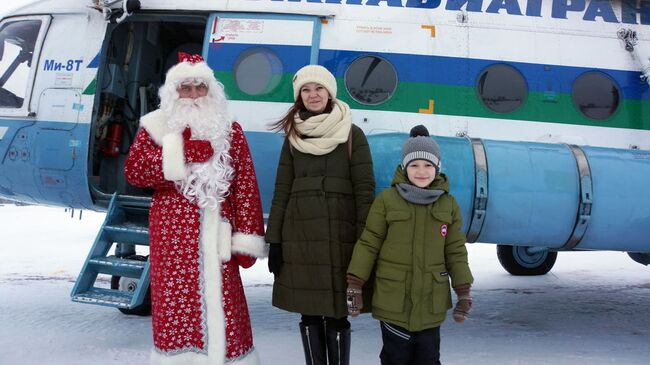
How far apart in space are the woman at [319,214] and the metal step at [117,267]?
1.66 m

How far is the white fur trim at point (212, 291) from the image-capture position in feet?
8.09

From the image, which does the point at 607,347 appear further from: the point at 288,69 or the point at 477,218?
the point at 288,69

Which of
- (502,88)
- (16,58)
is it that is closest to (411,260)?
(502,88)

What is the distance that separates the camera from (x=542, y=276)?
774 cm

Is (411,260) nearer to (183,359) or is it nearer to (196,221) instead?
(196,221)

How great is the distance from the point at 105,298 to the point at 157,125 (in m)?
1.75

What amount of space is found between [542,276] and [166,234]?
22.5 feet

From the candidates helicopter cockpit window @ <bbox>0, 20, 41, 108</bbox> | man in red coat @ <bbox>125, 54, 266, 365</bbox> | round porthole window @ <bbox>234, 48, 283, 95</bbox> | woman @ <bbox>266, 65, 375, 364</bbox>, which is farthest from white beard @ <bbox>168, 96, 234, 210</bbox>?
helicopter cockpit window @ <bbox>0, 20, 41, 108</bbox>

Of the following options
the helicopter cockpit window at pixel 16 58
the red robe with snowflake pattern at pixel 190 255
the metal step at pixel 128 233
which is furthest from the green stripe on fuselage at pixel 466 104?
the helicopter cockpit window at pixel 16 58

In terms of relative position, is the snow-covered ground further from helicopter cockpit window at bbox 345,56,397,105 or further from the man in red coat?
helicopter cockpit window at bbox 345,56,397,105

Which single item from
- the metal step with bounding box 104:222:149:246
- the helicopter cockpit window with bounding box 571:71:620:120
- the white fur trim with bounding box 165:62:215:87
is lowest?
the metal step with bounding box 104:222:149:246

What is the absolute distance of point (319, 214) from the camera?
2514mm

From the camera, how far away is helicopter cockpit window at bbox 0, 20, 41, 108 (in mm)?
4534

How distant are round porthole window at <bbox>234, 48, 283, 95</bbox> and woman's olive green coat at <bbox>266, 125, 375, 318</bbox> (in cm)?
154
